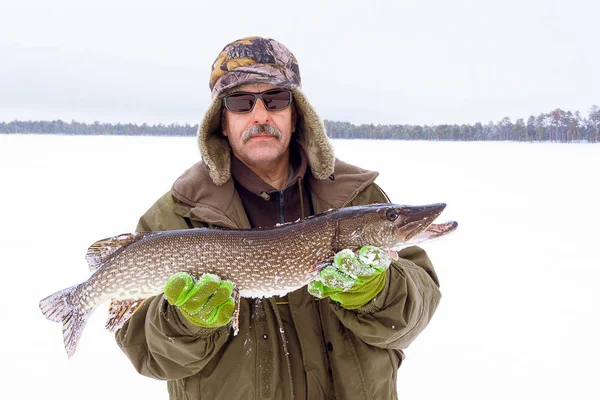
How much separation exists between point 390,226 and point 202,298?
945 mm

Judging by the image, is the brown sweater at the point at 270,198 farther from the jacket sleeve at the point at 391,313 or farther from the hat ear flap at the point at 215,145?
the jacket sleeve at the point at 391,313

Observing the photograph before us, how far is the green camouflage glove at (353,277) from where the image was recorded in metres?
1.91

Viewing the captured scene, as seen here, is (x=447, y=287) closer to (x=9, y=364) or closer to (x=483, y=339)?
(x=483, y=339)

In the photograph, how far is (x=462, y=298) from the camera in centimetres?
465

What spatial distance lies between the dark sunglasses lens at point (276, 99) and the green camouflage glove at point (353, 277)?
99 cm

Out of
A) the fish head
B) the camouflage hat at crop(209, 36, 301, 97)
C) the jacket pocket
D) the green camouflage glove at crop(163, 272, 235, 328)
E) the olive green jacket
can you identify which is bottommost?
the jacket pocket

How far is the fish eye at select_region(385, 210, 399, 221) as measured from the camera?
2.09 m

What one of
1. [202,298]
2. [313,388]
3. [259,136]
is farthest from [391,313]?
[259,136]

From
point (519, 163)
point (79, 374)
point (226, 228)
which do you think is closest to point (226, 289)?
point (226, 228)

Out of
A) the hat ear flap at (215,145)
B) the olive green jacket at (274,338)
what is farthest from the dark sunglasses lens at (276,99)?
the olive green jacket at (274,338)

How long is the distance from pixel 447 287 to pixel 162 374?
12.2ft

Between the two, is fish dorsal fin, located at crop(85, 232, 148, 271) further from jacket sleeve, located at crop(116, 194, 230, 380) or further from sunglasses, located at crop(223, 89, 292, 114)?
sunglasses, located at crop(223, 89, 292, 114)

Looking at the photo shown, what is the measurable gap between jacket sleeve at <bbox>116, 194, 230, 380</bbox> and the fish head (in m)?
0.79

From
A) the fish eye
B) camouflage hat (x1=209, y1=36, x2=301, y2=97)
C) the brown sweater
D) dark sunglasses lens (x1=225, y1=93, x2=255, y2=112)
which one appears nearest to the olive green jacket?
the brown sweater
